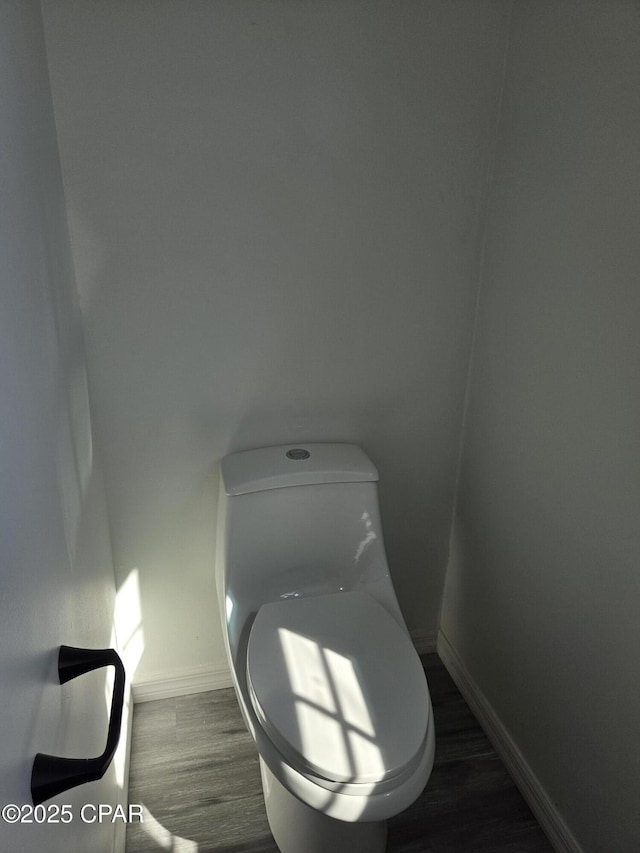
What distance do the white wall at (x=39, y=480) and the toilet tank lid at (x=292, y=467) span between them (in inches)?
13.5

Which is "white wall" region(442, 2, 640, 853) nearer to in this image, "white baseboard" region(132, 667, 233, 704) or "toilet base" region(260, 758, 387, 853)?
"toilet base" region(260, 758, 387, 853)

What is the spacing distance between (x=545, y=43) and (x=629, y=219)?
18.8 inches

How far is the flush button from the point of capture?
1.64 m

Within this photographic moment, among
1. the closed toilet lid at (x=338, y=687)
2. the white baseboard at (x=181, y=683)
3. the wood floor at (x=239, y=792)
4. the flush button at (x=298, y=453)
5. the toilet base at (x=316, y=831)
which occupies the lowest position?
the wood floor at (x=239, y=792)

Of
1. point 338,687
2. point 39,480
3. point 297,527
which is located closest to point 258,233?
point 297,527

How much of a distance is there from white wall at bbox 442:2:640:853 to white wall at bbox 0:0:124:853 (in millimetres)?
976

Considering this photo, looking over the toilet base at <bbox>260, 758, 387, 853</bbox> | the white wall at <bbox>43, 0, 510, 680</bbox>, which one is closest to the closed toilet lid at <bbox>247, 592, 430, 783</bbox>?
the toilet base at <bbox>260, 758, 387, 853</bbox>

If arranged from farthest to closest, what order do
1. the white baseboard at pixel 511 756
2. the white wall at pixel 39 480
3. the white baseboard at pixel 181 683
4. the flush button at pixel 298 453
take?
the white baseboard at pixel 181 683 < the flush button at pixel 298 453 < the white baseboard at pixel 511 756 < the white wall at pixel 39 480

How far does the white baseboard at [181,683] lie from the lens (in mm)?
1878

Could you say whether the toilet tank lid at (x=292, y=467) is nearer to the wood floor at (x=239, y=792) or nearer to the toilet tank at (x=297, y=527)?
the toilet tank at (x=297, y=527)

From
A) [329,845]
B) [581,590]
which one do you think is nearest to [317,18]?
[581,590]

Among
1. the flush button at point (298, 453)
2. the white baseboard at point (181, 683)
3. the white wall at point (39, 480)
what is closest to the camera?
the white wall at point (39, 480)

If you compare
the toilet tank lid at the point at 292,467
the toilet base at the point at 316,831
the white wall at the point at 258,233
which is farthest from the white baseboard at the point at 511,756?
the toilet tank lid at the point at 292,467

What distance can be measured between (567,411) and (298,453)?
656mm
